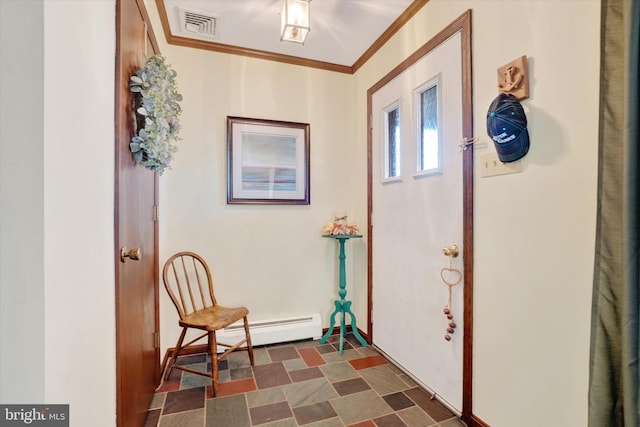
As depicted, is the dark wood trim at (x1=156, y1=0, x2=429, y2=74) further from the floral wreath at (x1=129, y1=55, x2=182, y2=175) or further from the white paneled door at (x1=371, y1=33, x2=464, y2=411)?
the floral wreath at (x1=129, y1=55, x2=182, y2=175)

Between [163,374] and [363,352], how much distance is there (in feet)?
4.90

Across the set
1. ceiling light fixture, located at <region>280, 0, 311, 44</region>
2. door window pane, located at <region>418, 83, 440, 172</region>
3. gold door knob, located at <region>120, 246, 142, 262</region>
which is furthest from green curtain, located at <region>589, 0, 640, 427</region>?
gold door knob, located at <region>120, 246, 142, 262</region>

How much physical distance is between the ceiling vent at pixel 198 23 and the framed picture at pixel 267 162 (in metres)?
0.63

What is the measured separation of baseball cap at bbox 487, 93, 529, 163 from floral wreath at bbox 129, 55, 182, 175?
1.54 meters

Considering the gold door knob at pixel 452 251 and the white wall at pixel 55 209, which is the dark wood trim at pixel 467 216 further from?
the white wall at pixel 55 209

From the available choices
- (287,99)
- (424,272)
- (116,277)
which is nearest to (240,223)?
(287,99)

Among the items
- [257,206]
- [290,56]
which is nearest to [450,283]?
[257,206]

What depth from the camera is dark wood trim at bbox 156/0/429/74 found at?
80.3 inches

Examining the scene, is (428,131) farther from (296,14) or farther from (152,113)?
(152,113)

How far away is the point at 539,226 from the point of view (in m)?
1.24

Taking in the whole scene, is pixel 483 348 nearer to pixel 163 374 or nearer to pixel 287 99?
pixel 163 374

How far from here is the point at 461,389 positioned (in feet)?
5.36
